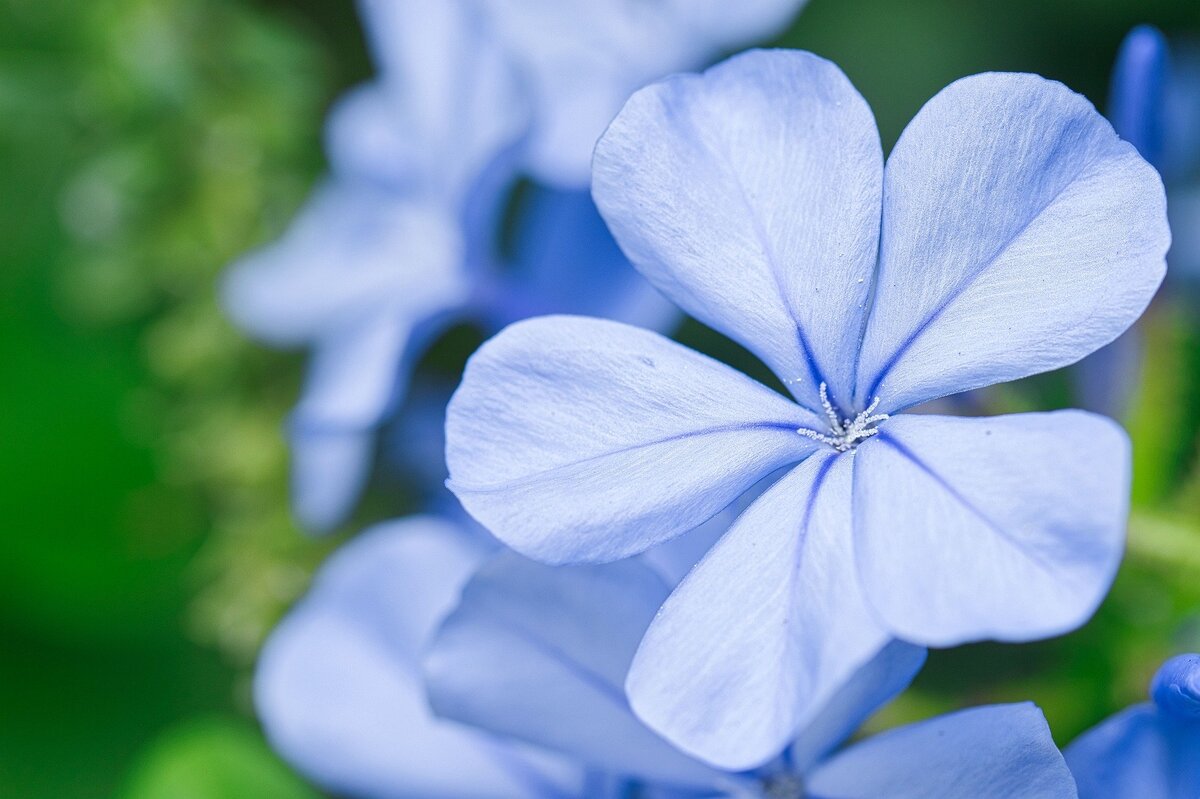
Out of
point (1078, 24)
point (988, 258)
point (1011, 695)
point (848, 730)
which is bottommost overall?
point (1011, 695)

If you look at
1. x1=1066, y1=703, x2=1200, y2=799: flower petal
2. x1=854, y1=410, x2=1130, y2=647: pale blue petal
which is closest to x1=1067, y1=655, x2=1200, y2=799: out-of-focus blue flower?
x1=1066, y1=703, x2=1200, y2=799: flower petal

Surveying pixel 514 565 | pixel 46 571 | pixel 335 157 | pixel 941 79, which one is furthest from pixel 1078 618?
pixel 46 571

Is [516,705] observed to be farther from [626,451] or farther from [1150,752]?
[1150,752]

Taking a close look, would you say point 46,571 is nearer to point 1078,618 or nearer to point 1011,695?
point 1011,695

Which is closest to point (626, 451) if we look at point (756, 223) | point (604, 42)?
point (756, 223)

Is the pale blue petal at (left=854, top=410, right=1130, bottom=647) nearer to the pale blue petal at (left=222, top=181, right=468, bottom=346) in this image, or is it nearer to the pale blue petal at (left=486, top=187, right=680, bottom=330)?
the pale blue petal at (left=486, top=187, right=680, bottom=330)

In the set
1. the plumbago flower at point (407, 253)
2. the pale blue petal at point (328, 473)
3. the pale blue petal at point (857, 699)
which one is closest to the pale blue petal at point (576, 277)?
the plumbago flower at point (407, 253)

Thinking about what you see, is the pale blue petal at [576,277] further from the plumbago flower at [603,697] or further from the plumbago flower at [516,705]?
the plumbago flower at [603,697]
